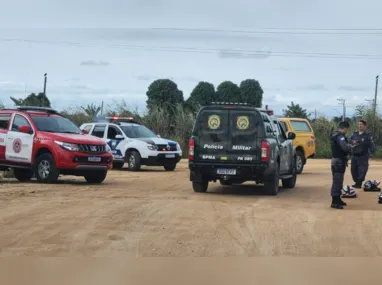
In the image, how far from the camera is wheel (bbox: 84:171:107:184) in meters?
17.6

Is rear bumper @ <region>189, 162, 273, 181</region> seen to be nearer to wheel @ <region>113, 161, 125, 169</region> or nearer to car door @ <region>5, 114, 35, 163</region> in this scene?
car door @ <region>5, 114, 35, 163</region>

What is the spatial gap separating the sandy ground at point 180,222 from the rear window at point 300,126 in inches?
298

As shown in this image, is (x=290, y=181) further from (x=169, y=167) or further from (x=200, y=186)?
(x=169, y=167)

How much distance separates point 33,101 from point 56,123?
78.3ft

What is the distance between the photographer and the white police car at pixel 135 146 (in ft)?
75.2

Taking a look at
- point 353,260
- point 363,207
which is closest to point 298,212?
point 363,207

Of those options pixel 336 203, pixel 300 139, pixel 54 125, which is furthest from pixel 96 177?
pixel 300 139

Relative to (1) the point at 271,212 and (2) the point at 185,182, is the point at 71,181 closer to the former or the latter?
(2) the point at 185,182

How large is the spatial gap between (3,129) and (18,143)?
88 cm

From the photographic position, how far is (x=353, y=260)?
25.8 feet

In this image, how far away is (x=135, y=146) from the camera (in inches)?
907

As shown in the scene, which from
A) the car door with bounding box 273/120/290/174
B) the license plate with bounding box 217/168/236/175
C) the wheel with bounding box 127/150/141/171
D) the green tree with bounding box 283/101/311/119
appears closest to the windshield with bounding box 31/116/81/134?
the license plate with bounding box 217/168/236/175

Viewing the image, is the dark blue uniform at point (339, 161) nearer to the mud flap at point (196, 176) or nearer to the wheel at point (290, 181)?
the mud flap at point (196, 176)

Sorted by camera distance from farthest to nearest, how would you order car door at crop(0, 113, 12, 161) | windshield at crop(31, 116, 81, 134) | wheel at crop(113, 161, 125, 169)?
wheel at crop(113, 161, 125, 169), car door at crop(0, 113, 12, 161), windshield at crop(31, 116, 81, 134)
